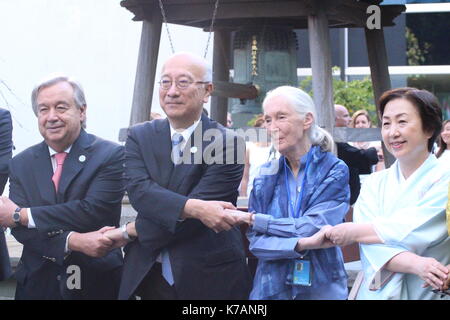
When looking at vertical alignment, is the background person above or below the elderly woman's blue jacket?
above

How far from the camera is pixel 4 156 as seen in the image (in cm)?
587

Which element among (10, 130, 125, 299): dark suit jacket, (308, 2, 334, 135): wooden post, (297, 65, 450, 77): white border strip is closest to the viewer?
(10, 130, 125, 299): dark suit jacket

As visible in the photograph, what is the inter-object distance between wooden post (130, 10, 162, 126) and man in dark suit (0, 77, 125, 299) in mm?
3987

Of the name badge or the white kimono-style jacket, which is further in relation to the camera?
the name badge

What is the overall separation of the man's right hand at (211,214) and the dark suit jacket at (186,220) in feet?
0.18

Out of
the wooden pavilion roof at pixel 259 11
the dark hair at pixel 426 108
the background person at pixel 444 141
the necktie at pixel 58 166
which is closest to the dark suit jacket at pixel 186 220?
the necktie at pixel 58 166

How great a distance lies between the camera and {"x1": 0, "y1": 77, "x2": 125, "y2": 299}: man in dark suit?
5.19 meters

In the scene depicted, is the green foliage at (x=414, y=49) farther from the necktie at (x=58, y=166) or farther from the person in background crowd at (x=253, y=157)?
the necktie at (x=58, y=166)

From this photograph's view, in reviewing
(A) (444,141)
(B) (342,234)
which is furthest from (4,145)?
(A) (444,141)

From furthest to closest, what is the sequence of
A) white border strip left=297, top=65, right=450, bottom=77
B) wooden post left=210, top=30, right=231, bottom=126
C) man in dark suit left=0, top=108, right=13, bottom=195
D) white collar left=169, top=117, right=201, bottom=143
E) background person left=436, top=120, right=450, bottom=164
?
white border strip left=297, top=65, right=450, bottom=77 < wooden post left=210, top=30, right=231, bottom=126 < background person left=436, top=120, right=450, bottom=164 < man in dark suit left=0, top=108, right=13, bottom=195 < white collar left=169, top=117, right=201, bottom=143

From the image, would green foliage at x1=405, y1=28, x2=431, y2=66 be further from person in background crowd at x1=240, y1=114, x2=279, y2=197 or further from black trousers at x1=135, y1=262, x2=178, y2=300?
black trousers at x1=135, y1=262, x2=178, y2=300

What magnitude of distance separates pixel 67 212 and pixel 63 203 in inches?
3.1

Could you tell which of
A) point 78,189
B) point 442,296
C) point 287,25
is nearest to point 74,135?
point 78,189

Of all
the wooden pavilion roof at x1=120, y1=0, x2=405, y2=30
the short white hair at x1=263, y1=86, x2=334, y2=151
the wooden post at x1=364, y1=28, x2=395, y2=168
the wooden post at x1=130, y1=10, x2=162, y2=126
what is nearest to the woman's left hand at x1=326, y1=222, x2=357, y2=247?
the short white hair at x1=263, y1=86, x2=334, y2=151
